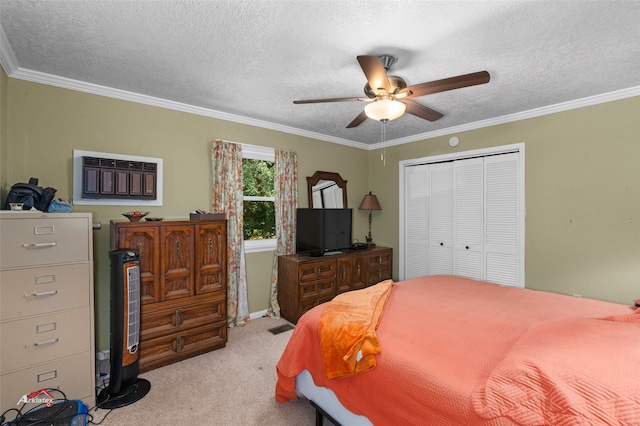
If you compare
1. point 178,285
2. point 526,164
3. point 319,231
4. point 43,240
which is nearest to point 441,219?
point 526,164

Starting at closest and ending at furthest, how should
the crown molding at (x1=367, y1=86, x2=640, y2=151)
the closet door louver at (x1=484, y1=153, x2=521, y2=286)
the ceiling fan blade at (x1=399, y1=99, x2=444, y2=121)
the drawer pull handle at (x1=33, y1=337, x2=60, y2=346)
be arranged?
the drawer pull handle at (x1=33, y1=337, x2=60, y2=346) → the ceiling fan blade at (x1=399, y1=99, x2=444, y2=121) → the crown molding at (x1=367, y1=86, x2=640, y2=151) → the closet door louver at (x1=484, y1=153, x2=521, y2=286)

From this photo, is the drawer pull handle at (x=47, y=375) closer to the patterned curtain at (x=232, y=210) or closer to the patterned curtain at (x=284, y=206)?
the patterned curtain at (x=232, y=210)

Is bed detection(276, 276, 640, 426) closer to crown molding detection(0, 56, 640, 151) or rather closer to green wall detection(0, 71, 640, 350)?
green wall detection(0, 71, 640, 350)

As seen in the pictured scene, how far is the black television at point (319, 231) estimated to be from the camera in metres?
4.12

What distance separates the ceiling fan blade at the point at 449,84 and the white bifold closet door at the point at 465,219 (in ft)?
7.40

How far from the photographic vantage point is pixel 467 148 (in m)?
4.12

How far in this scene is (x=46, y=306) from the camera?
2055mm

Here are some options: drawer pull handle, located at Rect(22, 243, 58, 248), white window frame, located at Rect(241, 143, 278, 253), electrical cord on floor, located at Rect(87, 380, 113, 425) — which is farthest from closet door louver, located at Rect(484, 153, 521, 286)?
drawer pull handle, located at Rect(22, 243, 58, 248)

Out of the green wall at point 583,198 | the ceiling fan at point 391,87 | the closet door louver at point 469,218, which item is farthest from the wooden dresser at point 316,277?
the ceiling fan at point 391,87

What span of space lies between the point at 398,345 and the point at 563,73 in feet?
8.91

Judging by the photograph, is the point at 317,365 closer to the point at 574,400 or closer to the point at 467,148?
the point at 574,400

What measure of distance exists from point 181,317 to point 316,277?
169cm

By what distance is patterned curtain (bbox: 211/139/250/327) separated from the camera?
3613mm

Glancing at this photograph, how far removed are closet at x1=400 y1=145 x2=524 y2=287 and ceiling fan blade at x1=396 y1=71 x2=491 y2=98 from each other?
2.22 meters
